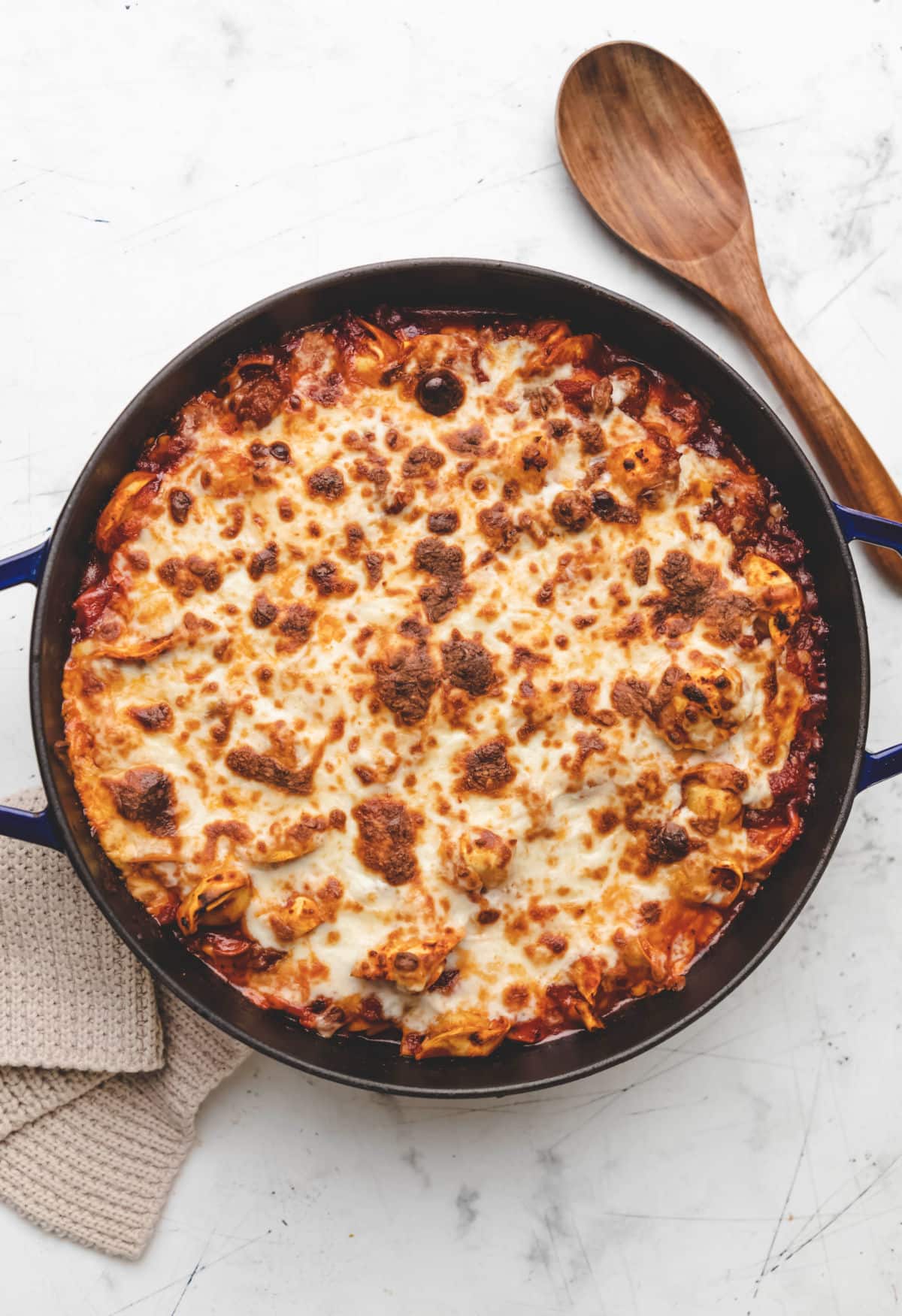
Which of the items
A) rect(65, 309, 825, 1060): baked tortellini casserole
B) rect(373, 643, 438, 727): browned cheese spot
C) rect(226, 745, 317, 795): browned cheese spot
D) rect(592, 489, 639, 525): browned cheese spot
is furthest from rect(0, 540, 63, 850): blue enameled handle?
rect(592, 489, 639, 525): browned cheese spot

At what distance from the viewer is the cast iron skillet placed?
294 cm

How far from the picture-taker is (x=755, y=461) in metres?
→ 3.32

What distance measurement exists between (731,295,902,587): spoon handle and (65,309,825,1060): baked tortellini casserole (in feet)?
1.90

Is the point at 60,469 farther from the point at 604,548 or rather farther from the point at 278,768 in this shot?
the point at 604,548

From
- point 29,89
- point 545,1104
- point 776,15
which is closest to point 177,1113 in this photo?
point 545,1104

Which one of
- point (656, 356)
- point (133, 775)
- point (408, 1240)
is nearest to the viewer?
point (133, 775)

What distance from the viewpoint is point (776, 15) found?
3.69 m

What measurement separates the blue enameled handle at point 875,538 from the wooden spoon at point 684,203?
1.36ft

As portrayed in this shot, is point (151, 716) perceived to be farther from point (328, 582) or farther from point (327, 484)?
point (327, 484)

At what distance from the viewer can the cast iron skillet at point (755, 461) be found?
294 centimetres

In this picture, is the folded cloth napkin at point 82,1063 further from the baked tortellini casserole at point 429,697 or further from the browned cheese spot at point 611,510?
the browned cheese spot at point 611,510

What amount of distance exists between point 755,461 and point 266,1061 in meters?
2.44

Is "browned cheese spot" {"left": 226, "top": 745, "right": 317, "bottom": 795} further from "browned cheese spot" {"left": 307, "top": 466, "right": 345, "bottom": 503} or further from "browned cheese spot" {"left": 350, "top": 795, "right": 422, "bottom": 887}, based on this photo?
"browned cheese spot" {"left": 307, "top": 466, "right": 345, "bottom": 503}

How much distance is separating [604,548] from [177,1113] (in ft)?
7.18
